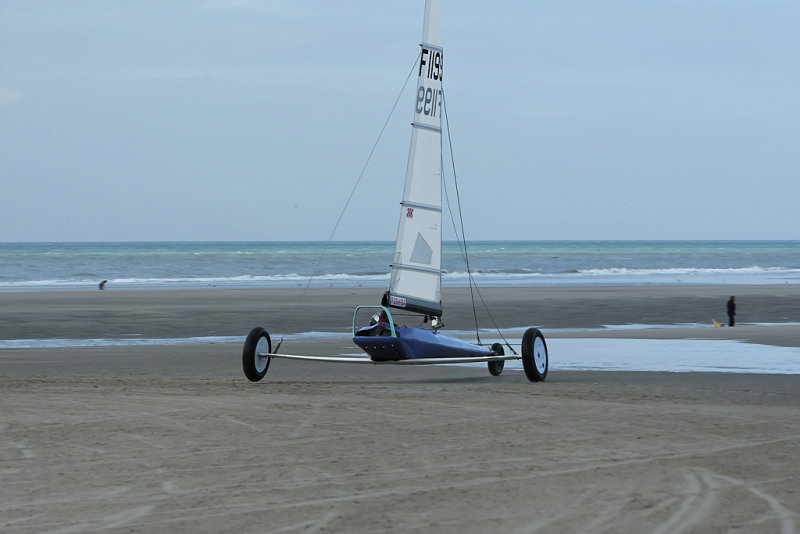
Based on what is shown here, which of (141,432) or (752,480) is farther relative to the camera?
(141,432)

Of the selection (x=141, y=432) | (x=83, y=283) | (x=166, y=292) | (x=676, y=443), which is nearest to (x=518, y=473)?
(x=676, y=443)

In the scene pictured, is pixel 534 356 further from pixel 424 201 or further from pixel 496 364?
pixel 424 201

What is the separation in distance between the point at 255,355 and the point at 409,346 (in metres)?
2.30

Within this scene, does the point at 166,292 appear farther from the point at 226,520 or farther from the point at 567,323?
the point at 226,520

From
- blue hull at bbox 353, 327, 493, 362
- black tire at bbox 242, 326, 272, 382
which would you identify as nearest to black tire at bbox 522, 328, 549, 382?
blue hull at bbox 353, 327, 493, 362

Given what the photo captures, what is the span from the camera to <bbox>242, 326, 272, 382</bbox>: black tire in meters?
15.6

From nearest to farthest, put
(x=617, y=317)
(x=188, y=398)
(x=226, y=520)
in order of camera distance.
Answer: (x=226, y=520) → (x=188, y=398) → (x=617, y=317)

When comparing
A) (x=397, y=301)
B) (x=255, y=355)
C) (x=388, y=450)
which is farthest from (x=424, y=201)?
(x=388, y=450)

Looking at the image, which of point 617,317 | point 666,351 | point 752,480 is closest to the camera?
point 752,480

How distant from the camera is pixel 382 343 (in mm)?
15375

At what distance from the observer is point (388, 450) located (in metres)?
9.31

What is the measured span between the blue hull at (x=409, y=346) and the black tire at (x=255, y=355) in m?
1.45

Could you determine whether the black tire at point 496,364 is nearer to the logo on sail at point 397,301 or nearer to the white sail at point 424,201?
the white sail at point 424,201

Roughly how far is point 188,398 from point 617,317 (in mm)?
21838
